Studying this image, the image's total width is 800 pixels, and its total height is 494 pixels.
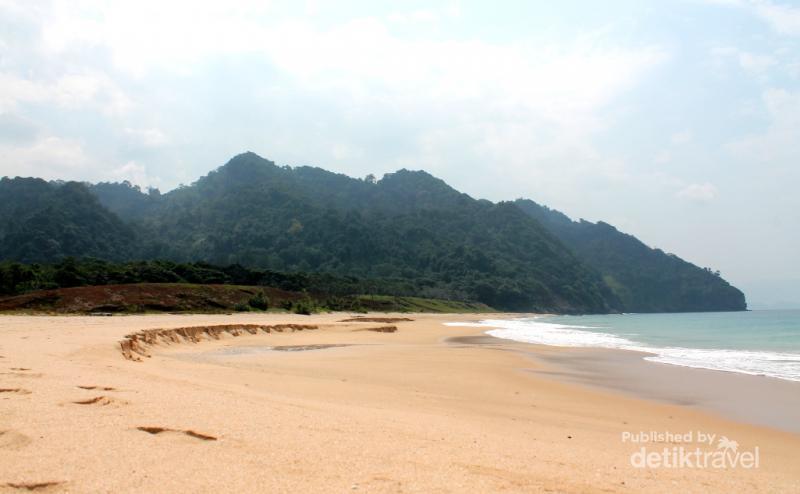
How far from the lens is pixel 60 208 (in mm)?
129625

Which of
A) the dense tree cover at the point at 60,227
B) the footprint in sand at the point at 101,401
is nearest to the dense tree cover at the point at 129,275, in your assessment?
the footprint in sand at the point at 101,401

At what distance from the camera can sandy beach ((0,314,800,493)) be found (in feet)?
16.7

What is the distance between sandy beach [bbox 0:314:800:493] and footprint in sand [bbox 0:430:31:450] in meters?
0.02

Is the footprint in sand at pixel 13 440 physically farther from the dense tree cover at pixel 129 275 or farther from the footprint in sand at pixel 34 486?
the dense tree cover at pixel 129 275

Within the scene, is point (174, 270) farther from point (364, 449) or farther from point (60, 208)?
point (60, 208)

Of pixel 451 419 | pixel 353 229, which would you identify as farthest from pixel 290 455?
Answer: pixel 353 229

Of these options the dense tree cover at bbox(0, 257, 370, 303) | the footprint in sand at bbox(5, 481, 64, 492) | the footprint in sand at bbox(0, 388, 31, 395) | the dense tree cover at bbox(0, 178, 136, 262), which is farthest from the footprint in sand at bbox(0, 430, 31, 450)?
the dense tree cover at bbox(0, 178, 136, 262)

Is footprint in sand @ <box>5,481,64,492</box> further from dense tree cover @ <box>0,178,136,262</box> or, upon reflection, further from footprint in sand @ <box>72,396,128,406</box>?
dense tree cover @ <box>0,178,136,262</box>

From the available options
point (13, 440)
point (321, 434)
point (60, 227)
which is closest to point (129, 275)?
point (13, 440)

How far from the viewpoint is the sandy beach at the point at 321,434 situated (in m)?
5.08

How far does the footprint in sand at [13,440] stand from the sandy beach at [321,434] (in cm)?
2

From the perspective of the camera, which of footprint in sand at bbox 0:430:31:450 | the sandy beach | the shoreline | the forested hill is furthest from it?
the forested hill

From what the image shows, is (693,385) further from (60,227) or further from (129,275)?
(60,227)

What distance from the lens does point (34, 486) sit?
15.0 ft
